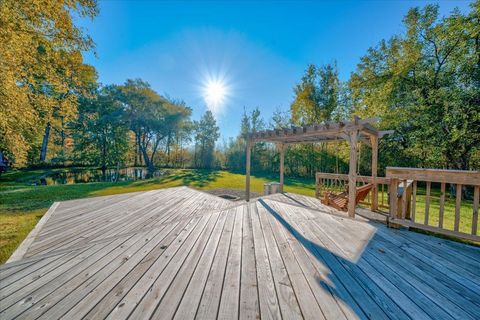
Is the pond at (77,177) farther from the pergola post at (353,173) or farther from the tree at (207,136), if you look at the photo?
the pergola post at (353,173)

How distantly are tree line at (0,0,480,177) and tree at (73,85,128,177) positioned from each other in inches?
4.1

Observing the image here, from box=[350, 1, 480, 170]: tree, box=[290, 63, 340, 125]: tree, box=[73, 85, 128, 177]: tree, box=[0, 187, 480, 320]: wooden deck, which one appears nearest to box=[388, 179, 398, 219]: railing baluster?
box=[0, 187, 480, 320]: wooden deck

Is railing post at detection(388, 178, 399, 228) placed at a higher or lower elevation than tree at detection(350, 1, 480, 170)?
lower

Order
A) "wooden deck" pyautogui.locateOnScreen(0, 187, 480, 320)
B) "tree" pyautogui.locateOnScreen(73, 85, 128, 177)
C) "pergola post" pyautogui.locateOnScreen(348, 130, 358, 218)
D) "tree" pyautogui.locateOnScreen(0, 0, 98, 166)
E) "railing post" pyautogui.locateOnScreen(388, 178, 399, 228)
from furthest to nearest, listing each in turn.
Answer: "tree" pyautogui.locateOnScreen(73, 85, 128, 177) → "tree" pyautogui.locateOnScreen(0, 0, 98, 166) → "pergola post" pyautogui.locateOnScreen(348, 130, 358, 218) → "railing post" pyautogui.locateOnScreen(388, 178, 399, 228) → "wooden deck" pyautogui.locateOnScreen(0, 187, 480, 320)

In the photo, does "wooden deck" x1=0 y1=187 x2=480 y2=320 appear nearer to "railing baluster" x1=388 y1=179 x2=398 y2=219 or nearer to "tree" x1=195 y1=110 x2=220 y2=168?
"railing baluster" x1=388 y1=179 x2=398 y2=219

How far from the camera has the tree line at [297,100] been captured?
4520 millimetres

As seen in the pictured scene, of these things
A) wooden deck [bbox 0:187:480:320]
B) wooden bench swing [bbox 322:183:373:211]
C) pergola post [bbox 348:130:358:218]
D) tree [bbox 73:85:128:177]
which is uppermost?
tree [bbox 73:85:128:177]

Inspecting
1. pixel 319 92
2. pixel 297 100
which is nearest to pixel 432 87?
pixel 319 92

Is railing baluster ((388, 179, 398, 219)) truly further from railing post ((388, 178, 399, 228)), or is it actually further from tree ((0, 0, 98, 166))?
tree ((0, 0, 98, 166))

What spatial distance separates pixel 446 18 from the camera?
796cm

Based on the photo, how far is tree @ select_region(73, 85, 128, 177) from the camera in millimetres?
17219

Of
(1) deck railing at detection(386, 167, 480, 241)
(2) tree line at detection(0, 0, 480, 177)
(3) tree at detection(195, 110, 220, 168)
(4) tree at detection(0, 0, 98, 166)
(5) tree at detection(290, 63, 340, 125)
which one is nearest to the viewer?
(1) deck railing at detection(386, 167, 480, 241)

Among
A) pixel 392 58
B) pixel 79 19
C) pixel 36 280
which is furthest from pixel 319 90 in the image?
pixel 36 280

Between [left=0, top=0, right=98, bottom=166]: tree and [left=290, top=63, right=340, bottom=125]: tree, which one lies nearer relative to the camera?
[left=0, top=0, right=98, bottom=166]: tree
